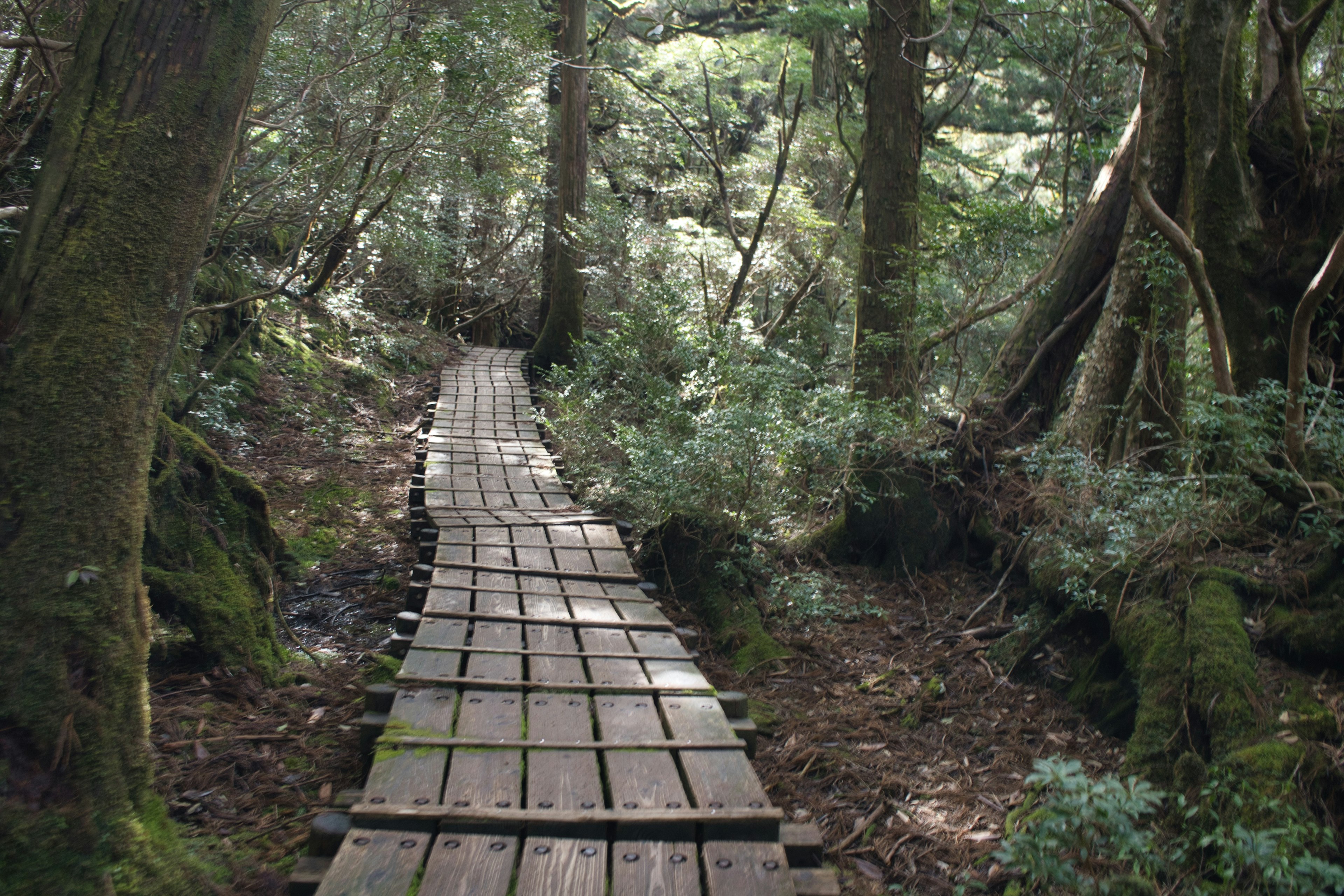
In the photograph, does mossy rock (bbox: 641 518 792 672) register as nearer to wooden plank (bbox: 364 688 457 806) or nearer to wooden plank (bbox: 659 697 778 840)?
wooden plank (bbox: 659 697 778 840)

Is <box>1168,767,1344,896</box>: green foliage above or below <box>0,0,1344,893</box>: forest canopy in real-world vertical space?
Answer: below

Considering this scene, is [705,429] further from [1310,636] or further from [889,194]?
[889,194]

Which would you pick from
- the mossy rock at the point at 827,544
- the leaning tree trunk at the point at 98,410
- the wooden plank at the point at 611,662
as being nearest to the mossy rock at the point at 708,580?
the mossy rock at the point at 827,544

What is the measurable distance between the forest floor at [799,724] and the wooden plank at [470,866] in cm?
79

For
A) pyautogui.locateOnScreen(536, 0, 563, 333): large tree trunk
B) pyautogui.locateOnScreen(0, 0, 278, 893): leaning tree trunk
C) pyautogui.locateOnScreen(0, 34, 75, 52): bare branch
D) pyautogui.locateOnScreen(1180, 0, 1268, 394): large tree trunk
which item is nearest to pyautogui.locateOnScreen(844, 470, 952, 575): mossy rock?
pyautogui.locateOnScreen(1180, 0, 1268, 394): large tree trunk

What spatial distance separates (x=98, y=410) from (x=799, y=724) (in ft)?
11.4

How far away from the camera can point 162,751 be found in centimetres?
303

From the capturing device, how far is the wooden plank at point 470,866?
1.96 metres

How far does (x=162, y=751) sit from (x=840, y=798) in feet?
9.32

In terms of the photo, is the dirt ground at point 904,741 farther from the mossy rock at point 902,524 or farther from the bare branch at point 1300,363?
the bare branch at point 1300,363

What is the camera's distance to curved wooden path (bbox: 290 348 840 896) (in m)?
2.06

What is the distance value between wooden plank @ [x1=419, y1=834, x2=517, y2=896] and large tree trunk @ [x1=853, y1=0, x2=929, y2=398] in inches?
231

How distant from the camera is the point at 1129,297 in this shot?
5961 millimetres

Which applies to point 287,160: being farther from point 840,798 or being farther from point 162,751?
point 840,798
